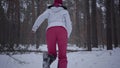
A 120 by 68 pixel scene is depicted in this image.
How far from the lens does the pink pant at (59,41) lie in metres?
5.65

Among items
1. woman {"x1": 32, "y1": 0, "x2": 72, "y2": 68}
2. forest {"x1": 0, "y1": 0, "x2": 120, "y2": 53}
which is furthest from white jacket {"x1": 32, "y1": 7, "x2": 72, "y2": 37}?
forest {"x1": 0, "y1": 0, "x2": 120, "y2": 53}

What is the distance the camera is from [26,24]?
53.6m

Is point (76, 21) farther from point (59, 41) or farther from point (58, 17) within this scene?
point (59, 41)

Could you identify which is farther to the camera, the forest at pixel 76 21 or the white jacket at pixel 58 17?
the forest at pixel 76 21

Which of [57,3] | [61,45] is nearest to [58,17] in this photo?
[57,3]

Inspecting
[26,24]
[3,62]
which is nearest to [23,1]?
[26,24]

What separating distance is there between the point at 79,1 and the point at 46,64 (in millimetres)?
28863

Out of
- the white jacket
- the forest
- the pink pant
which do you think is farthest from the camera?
the forest

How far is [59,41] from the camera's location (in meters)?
5.69

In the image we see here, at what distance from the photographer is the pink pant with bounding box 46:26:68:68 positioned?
222 inches

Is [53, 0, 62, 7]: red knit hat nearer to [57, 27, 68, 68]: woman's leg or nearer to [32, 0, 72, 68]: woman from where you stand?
[32, 0, 72, 68]: woman

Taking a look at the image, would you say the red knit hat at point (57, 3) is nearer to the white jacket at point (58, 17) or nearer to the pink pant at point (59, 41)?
the white jacket at point (58, 17)

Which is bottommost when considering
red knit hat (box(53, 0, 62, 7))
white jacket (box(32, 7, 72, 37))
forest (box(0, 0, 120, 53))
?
forest (box(0, 0, 120, 53))

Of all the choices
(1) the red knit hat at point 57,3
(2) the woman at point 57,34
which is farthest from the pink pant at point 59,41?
(1) the red knit hat at point 57,3
